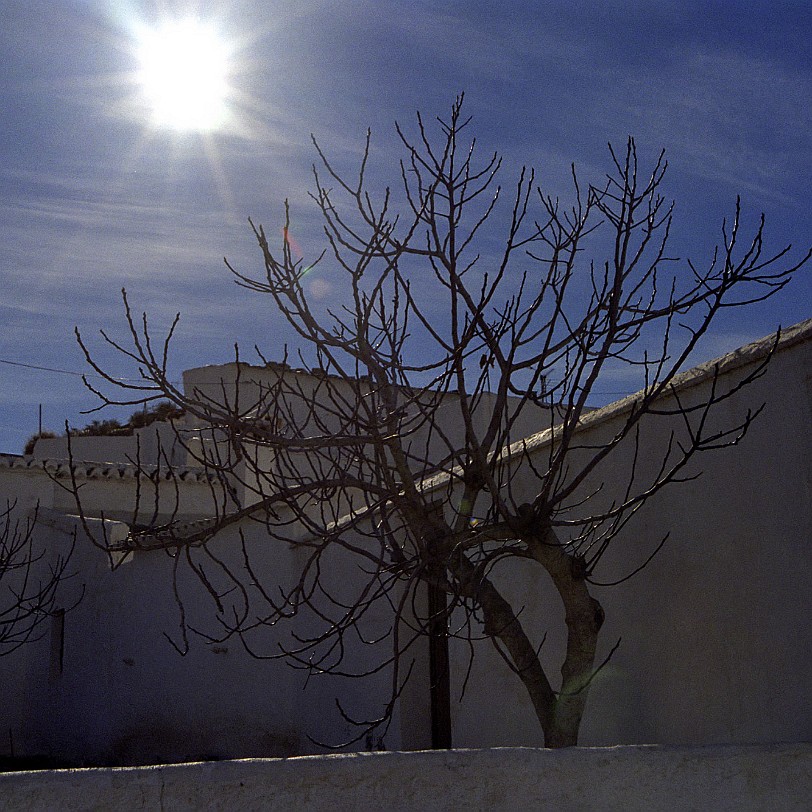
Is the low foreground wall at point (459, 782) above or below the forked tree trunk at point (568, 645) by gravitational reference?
below

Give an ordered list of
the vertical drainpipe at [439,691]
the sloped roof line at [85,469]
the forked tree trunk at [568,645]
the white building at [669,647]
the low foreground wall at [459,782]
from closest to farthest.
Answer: the low foreground wall at [459,782] < the forked tree trunk at [568,645] < the white building at [669,647] < the vertical drainpipe at [439,691] < the sloped roof line at [85,469]

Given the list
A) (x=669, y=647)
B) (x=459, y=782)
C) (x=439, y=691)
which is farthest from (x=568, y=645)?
(x=439, y=691)

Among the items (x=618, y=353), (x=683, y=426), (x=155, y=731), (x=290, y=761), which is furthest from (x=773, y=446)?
(x=155, y=731)

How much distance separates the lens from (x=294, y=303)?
4207 millimetres

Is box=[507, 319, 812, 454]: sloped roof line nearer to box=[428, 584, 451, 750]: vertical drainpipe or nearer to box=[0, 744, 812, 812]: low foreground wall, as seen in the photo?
box=[0, 744, 812, 812]: low foreground wall

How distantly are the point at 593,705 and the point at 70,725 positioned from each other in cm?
892

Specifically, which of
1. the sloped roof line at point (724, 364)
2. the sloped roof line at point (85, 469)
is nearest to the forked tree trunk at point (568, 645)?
the sloped roof line at point (724, 364)

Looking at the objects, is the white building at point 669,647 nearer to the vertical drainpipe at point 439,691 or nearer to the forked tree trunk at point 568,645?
the vertical drainpipe at point 439,691

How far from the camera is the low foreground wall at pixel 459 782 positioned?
9.46ft

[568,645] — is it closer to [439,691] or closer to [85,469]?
[439,691]

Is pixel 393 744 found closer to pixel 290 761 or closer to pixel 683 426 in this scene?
pixel 683 426

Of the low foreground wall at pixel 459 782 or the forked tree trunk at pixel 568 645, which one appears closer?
the low foreground wall at pixel 459 782

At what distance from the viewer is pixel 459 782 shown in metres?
3.10

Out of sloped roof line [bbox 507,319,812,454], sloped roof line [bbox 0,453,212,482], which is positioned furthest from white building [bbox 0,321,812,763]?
sloped roof line [bbox 0,453,212,482]
